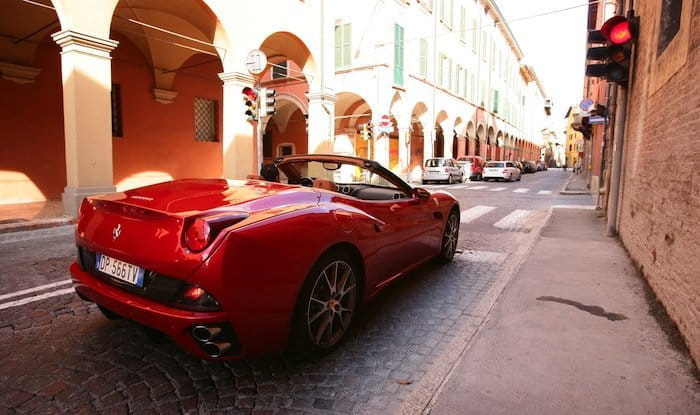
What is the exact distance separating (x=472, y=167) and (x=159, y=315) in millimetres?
28811

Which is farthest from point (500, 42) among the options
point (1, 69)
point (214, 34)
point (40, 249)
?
point (40, 249)

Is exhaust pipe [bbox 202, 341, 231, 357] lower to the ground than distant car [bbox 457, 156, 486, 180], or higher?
lower

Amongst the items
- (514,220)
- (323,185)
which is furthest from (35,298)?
(514,220)

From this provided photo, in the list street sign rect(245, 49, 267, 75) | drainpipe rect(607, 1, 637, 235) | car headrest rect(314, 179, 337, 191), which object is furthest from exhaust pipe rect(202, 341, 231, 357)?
street sign rect(245, 49, 267, 75)

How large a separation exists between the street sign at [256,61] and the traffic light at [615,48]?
7.80m

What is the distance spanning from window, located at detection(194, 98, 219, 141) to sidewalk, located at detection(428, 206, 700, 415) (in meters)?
14.1

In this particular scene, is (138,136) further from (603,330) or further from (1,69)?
(603,330)

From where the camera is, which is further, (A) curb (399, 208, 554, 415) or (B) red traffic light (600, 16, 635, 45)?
(B) red traffic light (600, 16, 635, 45)

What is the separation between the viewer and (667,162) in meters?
3.82

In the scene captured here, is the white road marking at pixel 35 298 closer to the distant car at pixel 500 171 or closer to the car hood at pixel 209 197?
the car hood at pixel 209 197

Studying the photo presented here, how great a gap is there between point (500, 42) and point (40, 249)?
47237 millimetres

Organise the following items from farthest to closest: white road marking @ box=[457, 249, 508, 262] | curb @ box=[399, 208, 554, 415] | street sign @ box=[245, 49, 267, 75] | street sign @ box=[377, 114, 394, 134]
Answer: street sign @ box=[377, 114, 394, 134]
street sign @ box=[245, 49, 267, 75]
white road marking @ box=[457, 249, 508, 262]
curb @ box=[399, 208, 554, 415]

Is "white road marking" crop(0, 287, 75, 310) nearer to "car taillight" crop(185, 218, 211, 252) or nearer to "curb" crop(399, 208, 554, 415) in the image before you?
"car taillight" crop(185, 218, 211, 252)

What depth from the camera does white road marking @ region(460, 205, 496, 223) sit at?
9.29m
